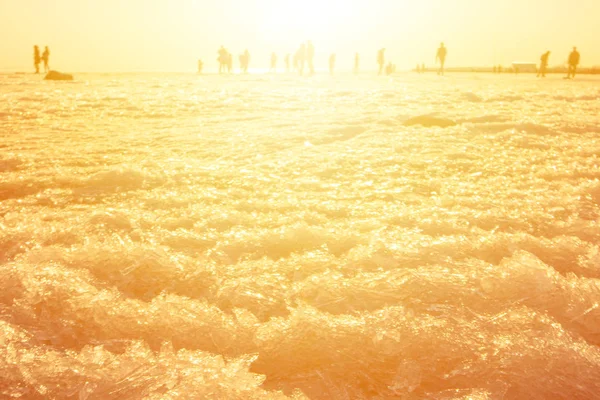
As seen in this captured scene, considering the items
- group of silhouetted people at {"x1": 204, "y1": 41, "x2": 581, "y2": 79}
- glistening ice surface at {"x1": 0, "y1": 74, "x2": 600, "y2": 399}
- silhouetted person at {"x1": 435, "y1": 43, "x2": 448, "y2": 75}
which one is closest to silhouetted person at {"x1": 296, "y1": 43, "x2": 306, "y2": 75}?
group of silhouetted people at {"x1": 204, "y1": 41, "x2": 581, "y2": 79}

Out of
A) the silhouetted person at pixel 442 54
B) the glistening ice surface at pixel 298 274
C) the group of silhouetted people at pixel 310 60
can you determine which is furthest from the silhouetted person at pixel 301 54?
the glistening ice surface at pixel 298 274

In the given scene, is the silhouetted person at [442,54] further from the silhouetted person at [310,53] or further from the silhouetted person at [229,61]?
the silhouetted person at [229,61]

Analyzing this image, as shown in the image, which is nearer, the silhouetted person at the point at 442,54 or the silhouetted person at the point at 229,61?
the silhouetted person at the point at 442,54

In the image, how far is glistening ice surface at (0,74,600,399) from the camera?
170 cm

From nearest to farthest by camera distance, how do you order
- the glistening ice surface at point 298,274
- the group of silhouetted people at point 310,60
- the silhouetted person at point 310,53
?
the glistening ice surface at point 298,274 → the group of silhouetted people at point 310,60 → the silhouetted person at point 310,53

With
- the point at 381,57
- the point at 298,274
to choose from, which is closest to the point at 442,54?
the point at 381,57

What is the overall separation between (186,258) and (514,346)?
190 centimetres

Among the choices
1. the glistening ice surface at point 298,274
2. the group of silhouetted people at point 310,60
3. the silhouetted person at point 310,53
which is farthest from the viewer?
the silhouetted person at point 310,53

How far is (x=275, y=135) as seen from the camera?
6.63 meters

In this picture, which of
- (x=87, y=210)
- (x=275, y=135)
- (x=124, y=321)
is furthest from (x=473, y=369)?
(x=275, y=135)

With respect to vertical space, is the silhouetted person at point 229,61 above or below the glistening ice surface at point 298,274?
above

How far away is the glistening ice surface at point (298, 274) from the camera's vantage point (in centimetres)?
170

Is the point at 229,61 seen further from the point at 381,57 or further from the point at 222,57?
the point at 381,57

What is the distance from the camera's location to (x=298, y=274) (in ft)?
8.04
